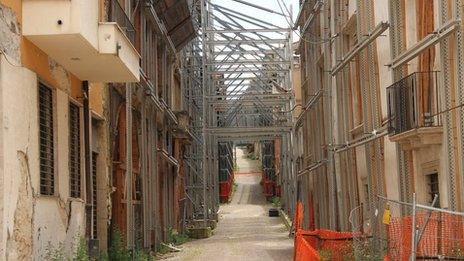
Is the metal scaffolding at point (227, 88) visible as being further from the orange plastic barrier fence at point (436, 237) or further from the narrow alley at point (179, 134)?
the orange plastic barrier fence at point (436, 237)

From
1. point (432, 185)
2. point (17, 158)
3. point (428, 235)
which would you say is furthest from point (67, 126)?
point (432, 185)

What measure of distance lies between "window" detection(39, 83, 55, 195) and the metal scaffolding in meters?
20.7

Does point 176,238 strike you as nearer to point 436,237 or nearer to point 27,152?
point 27,152

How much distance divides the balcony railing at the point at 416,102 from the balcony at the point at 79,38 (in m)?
4.21

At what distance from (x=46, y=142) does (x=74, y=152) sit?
1413 mm

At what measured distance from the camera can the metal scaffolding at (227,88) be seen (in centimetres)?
3241

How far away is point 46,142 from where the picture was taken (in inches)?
403

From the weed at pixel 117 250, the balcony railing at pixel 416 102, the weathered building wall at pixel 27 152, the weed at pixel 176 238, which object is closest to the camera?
the weathered building wall at pixel 27 152

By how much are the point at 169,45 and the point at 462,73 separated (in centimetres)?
1751

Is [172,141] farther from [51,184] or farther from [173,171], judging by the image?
[51,184]

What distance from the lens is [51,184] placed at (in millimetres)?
10391

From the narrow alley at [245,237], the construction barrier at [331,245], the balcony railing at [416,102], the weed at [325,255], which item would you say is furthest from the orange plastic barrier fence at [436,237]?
the narrow alley at [245,237]

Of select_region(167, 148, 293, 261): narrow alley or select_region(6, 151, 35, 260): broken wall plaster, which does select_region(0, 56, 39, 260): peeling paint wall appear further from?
select_region(167, 148, 293, 261): narrow alley

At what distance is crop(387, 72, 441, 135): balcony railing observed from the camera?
10672mm
